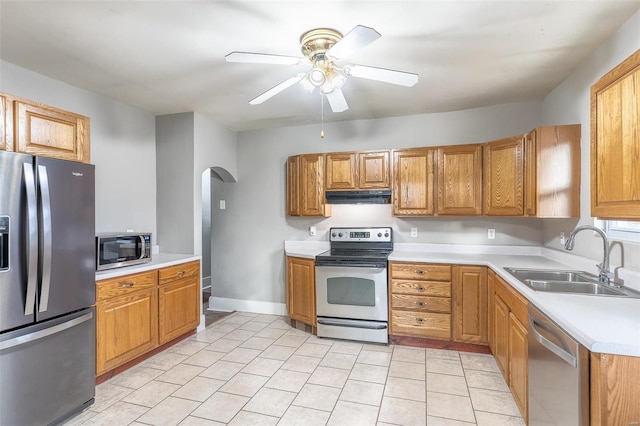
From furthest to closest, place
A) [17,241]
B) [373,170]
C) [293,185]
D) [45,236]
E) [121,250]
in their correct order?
[293,185]
[373,170]
[121,250]
[45,236]
[17,241]

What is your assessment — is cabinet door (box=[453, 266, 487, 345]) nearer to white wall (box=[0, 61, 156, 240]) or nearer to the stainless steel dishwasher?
the stainless steel dishwasher

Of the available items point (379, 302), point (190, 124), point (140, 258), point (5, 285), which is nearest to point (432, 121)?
point (379, 302)

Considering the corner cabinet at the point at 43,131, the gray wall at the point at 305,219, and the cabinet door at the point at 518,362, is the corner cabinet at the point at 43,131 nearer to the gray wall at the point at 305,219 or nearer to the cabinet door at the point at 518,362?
the gray wall at the point at 305,219

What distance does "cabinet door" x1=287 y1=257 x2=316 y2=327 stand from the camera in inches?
141

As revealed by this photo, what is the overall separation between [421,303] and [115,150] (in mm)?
3522

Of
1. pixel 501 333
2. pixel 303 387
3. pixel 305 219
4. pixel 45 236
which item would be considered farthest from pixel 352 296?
pixel 45 236

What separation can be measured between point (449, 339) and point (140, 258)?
3054mm

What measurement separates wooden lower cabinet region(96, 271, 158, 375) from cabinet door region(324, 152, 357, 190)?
2.11m

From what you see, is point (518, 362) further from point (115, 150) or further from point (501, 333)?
point (115, 150)

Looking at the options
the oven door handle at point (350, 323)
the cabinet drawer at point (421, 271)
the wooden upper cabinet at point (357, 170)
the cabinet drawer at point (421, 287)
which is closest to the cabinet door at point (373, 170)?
the wooden upper cabinet at point (357, 170)

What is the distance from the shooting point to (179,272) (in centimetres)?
328

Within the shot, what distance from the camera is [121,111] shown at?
3391mm

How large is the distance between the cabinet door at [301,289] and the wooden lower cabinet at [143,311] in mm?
1050

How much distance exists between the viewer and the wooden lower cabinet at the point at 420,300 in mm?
3141
